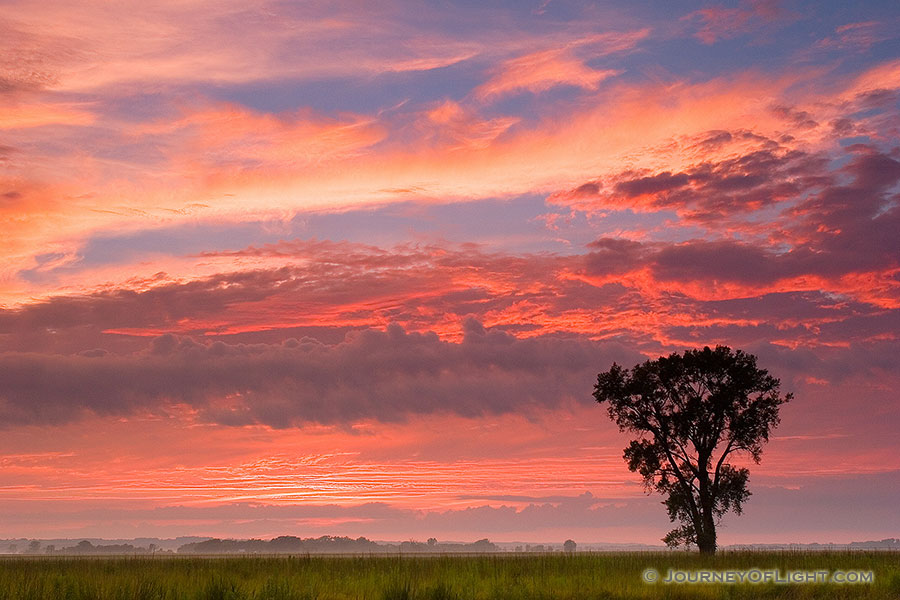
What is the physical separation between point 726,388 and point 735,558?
85.6ft

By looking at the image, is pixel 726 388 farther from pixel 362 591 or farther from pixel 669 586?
pixel 362 591

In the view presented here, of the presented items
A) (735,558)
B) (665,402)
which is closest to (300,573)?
(735,558)

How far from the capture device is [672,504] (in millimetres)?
61969

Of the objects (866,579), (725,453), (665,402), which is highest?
(665,402)
